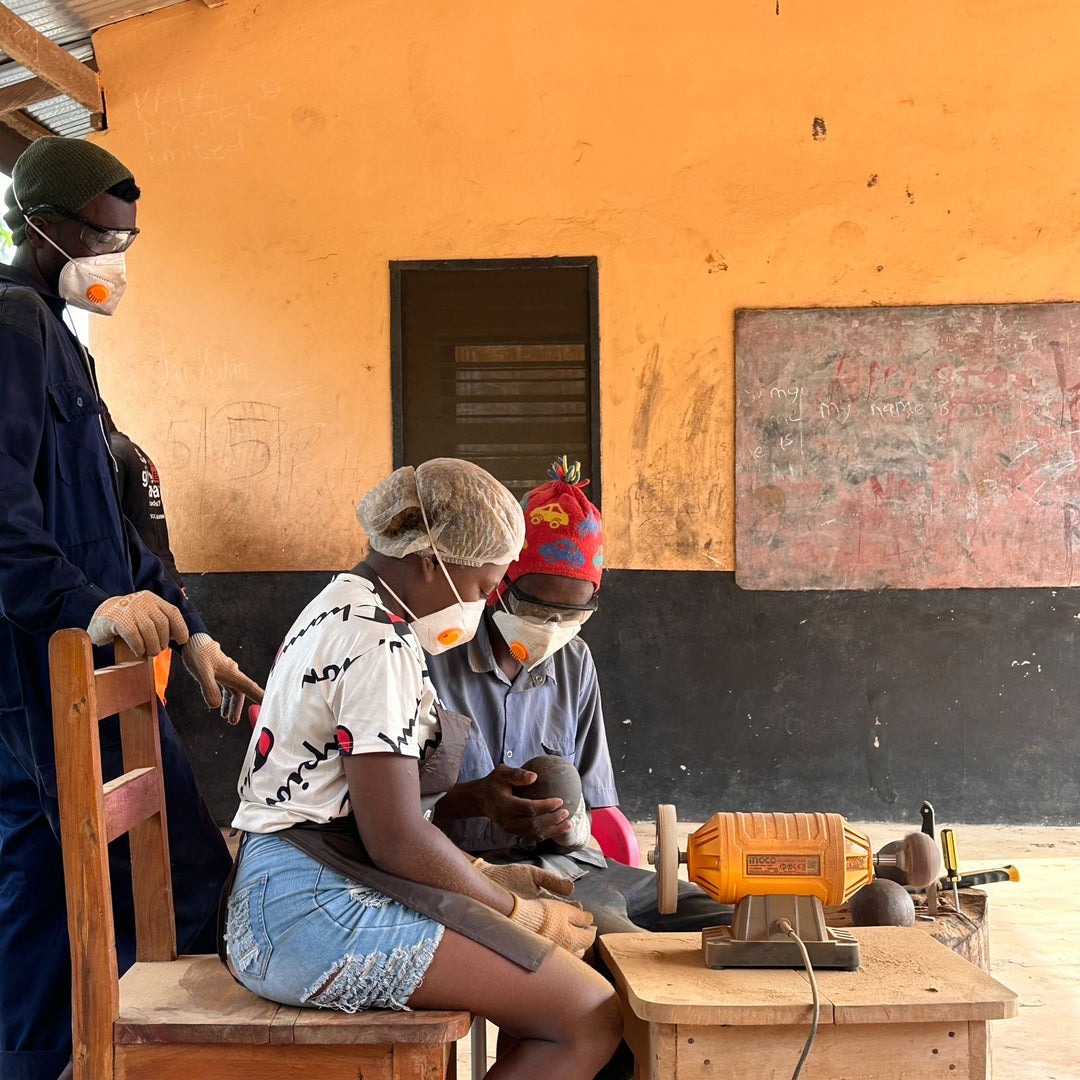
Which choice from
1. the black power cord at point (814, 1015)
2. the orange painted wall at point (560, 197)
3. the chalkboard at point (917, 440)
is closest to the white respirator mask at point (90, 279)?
the black power cord at point (814, 1015)

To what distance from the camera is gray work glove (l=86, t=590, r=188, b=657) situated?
1825mm

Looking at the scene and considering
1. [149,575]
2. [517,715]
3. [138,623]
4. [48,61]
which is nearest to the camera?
[138,623]

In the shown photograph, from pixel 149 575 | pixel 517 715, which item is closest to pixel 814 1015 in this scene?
pixel 517 715

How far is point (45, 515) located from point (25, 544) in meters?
0.19

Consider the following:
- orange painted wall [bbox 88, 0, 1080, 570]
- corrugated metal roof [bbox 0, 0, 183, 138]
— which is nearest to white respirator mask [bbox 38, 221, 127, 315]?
orange painted wall [bbox 88, 0, 1080, 570]

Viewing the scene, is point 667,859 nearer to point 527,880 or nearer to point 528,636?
point 527,880

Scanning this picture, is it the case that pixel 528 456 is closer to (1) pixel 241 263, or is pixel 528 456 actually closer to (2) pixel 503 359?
(2) pixel 503 359

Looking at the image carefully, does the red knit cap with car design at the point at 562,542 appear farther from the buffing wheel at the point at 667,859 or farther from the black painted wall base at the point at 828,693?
the black painted wall base at the point at 828,693

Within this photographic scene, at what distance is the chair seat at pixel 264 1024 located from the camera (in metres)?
1.50

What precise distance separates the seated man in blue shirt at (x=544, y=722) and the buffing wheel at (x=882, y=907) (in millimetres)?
231

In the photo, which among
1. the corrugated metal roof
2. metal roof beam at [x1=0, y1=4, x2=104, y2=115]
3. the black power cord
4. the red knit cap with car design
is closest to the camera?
the black power cord

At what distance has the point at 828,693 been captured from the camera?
16.1 ft

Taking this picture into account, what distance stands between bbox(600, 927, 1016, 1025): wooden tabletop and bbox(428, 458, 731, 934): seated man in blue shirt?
1.25ft

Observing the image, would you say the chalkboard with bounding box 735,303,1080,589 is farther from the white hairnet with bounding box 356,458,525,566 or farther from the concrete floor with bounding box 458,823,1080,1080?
the white hairnet with bounding box 356,458,525,566
